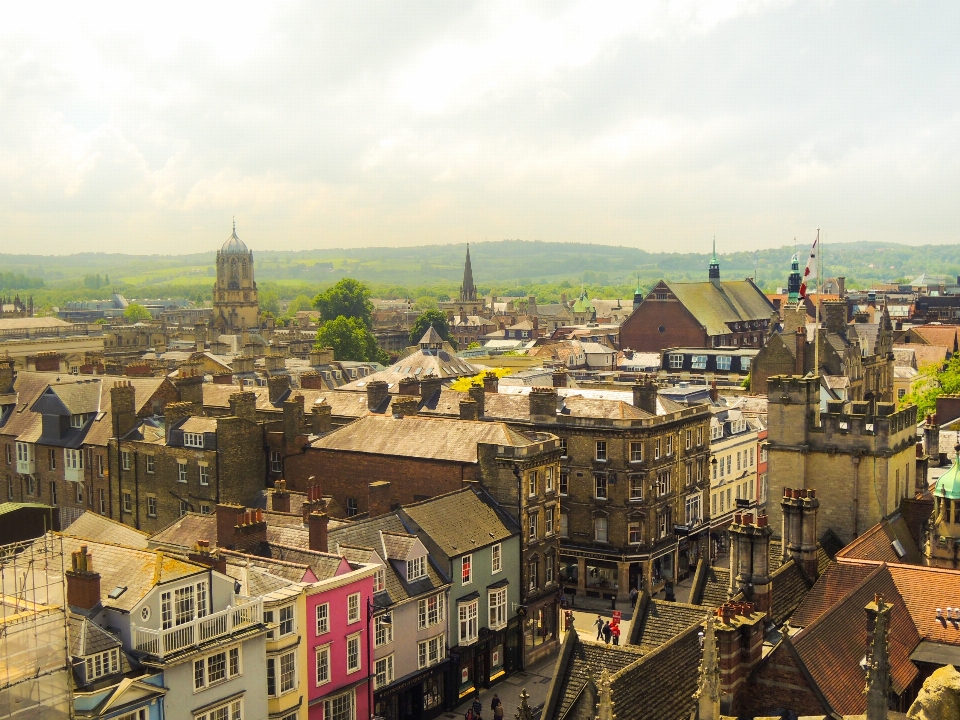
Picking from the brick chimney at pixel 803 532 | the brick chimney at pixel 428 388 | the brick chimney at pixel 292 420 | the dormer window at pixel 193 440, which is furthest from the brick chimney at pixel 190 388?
the brick chimney at pixel 803 532

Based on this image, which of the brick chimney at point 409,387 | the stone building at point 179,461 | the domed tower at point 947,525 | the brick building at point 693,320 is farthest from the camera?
the brick building at point 693,320

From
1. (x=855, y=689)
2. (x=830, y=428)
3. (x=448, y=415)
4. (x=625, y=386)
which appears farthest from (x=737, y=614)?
(x=625, y=386)

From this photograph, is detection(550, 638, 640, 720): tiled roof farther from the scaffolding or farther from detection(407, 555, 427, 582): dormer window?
detection(407, 555, 427, 582): dormer window

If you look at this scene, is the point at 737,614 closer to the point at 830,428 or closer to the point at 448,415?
the point at 830,428

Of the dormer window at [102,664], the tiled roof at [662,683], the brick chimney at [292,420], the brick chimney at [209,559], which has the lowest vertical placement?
the dormer window at [102,664]

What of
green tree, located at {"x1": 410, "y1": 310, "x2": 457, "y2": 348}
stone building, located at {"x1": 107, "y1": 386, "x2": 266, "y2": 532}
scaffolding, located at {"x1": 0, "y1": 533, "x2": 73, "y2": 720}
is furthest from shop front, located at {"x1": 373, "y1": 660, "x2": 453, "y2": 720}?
green tree, located at {"x1": 410, "y1": 310, "x2": 457, "y2": 348}

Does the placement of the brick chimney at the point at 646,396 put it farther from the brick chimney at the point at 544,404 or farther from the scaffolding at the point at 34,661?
the scaffolding at the point at 34,661
